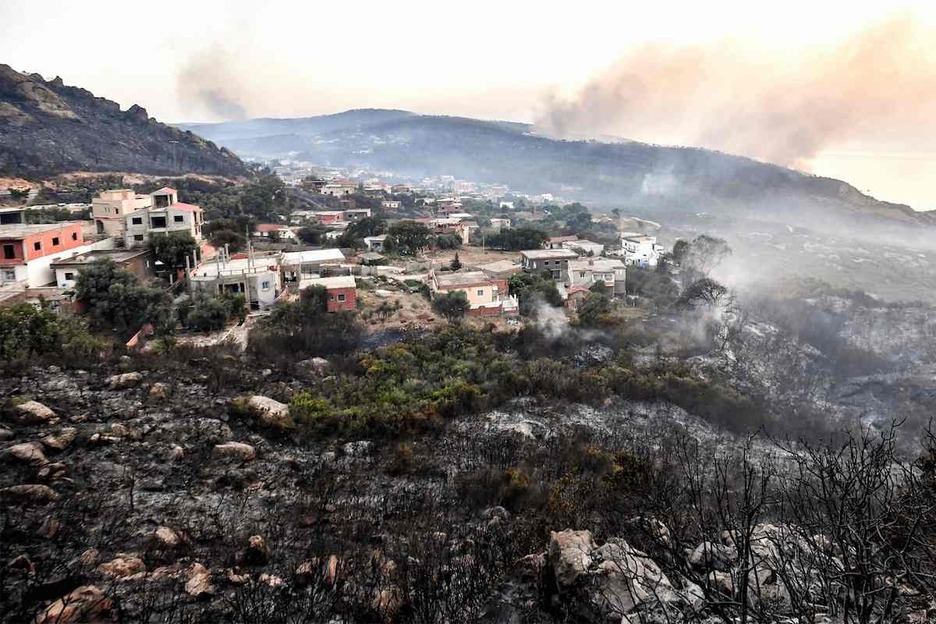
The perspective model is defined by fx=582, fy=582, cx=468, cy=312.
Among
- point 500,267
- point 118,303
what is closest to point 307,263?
point 118,303

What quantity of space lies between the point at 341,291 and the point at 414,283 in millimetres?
4534

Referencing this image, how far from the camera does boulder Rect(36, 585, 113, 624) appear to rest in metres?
5.23

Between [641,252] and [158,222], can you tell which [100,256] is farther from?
[641,252]

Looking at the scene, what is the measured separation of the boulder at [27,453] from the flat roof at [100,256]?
35.4ft

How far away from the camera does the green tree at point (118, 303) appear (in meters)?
16.4

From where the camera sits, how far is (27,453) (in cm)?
888

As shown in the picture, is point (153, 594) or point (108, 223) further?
point (108, 223)

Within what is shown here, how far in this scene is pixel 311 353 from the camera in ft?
53.3

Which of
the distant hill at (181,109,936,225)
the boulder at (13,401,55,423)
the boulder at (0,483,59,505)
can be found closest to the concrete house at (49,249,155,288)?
the boulder at (13,401,55,423)

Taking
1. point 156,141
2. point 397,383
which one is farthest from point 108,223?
point 156,141

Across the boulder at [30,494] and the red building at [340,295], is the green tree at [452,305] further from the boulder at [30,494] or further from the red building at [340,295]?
the boulder at [30,494]

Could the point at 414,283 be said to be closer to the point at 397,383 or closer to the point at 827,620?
the point at 397,383

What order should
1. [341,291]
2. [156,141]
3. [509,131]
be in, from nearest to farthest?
1. [341,291]
2. [156,141]
3. [509,131]

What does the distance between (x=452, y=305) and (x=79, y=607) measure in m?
15.5
